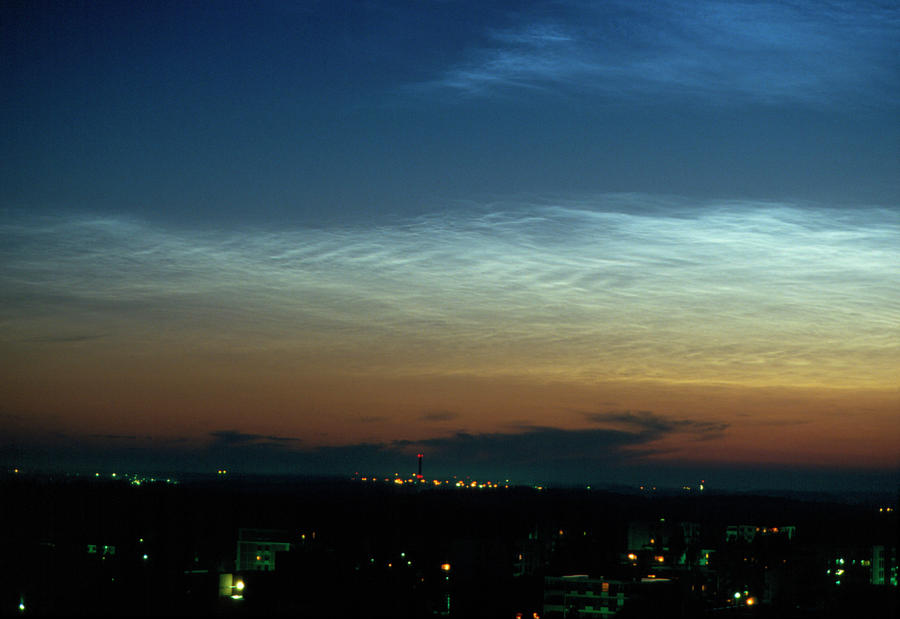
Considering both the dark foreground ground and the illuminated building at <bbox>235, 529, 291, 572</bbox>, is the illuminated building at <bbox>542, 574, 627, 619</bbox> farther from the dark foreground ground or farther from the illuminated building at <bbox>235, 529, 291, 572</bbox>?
the illuminated building at <bbox>235, 529, 291, 572</bbox>

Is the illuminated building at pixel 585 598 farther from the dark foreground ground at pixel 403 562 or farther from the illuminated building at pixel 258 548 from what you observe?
the illuminated building at pixel 258 548

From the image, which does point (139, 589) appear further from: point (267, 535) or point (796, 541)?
point (796, 541)

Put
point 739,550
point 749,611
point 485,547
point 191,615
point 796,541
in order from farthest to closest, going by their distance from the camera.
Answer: point 796,541, point 739,550, point 485,547, point 749,611, point 191,615

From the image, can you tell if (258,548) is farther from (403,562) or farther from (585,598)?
(585,598)

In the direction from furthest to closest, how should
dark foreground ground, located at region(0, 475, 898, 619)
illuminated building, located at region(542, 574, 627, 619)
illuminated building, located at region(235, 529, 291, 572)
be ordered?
illuminated building, located at region(235, 529, 291, 572), illuminated building, located at region(542, 574, 627, 619), dark foreground ground, located at region(0, 475, 898, 619)

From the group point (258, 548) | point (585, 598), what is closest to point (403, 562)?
point (258, 548)

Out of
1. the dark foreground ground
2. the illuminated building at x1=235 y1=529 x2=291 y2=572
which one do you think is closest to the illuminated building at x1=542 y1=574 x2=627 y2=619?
the dark foreground ground

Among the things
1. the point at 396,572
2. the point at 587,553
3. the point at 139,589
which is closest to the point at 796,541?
the point at 587,553

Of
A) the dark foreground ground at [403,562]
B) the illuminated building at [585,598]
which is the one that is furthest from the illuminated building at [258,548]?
the illuminated building at [585,598]

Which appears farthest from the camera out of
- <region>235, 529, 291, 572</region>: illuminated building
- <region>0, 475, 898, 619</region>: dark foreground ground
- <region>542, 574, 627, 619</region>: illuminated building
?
<region>235, 529, 291, 572</region>: illuminated building
